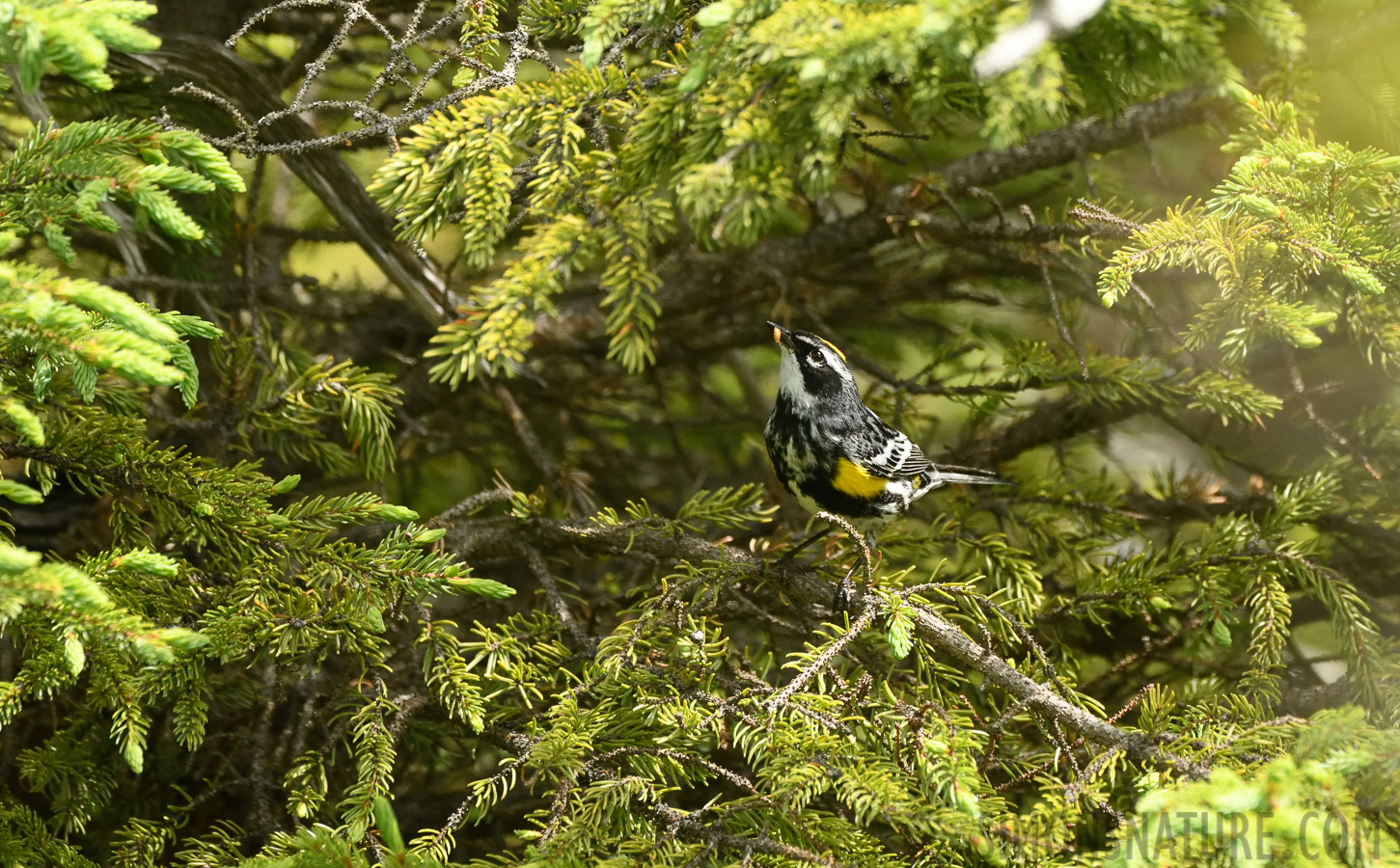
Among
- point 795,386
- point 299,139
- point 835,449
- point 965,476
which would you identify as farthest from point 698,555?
point 299,139

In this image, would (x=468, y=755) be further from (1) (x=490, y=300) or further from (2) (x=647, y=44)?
(2) (x=647, y=44)

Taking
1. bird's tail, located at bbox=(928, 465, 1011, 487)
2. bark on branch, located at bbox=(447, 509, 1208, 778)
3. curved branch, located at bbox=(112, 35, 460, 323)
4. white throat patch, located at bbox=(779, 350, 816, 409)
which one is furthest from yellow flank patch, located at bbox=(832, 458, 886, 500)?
curved branch, located at bbox=(112, 35, 460, 323)

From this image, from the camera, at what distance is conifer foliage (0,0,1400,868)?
165cm

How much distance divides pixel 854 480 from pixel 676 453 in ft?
3.59

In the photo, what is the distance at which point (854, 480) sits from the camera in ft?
10.4

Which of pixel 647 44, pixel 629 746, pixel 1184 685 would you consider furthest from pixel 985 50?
pixel 1184 685

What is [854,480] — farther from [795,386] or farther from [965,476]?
[965,476]

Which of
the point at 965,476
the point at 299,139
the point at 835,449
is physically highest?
the point at 299,139

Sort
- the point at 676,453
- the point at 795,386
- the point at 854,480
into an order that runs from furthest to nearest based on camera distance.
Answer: the point at 676,453 → the point at 795,386 → the point at 854,480

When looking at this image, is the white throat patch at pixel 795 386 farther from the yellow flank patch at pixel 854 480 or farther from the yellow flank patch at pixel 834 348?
the yellow flank patch at pixel 854 480

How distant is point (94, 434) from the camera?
1.98 m

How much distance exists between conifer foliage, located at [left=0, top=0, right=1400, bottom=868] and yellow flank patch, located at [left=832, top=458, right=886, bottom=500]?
0.26 metres

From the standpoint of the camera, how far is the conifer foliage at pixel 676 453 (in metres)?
1.65

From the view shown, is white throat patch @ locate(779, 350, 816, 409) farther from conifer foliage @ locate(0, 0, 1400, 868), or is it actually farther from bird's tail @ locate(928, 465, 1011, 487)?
bird's tail @ locate(928, 465, 1011, 487)
